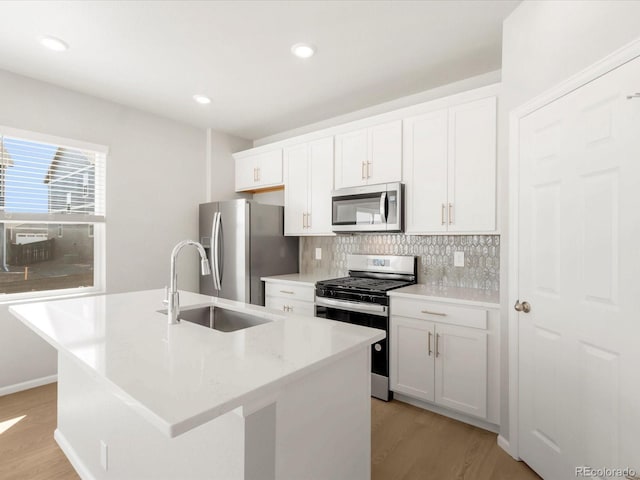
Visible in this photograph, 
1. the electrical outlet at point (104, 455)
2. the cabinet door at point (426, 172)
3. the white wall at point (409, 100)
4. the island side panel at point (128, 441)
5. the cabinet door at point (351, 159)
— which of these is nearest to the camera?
the island side panel at point (128, 441)

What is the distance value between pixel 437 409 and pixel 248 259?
6.97ft

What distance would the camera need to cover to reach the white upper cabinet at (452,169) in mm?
2443

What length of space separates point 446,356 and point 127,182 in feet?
10.9

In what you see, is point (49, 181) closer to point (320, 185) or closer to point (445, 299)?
point (320, 185)

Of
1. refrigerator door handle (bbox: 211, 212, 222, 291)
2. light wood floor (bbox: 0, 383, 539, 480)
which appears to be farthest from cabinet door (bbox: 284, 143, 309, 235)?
light wood floor (bbox: 0, 383, 539, 480)

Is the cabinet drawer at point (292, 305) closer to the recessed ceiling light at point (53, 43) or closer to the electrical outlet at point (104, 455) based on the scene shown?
the electrical outlet at point (104, 455)

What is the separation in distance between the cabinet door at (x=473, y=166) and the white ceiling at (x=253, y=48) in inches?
16.8

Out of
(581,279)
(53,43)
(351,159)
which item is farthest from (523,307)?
(53,43)

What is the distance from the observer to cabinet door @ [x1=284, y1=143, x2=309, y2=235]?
11.8 feet

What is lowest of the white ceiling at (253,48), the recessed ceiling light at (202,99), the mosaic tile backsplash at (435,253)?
the mosaic tile backsplash at (435,253)

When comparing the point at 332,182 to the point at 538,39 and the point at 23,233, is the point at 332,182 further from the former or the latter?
the point at 23,233

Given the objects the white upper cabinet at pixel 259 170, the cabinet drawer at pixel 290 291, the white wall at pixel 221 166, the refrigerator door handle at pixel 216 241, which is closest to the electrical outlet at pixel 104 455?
the cabinet drawer at pixel 290 291

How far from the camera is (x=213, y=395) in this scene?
91 cm

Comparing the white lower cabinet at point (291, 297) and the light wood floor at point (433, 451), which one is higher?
the white lower cabinet at point (291, 297)
